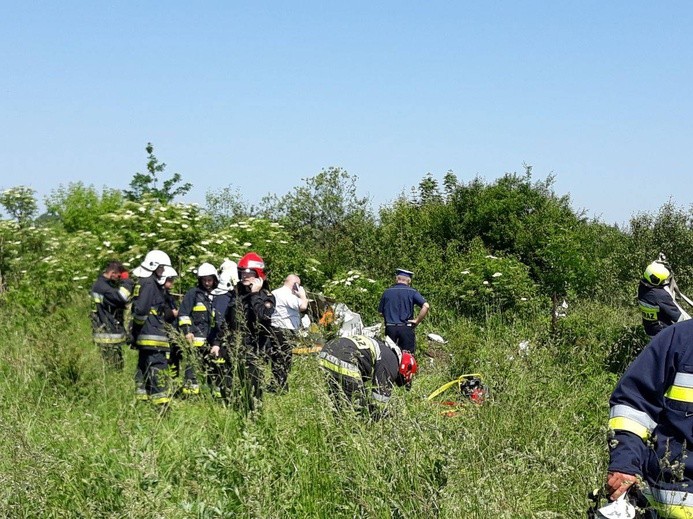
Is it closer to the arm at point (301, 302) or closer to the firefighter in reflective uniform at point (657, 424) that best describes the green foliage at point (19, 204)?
the arm at point (301, 302)

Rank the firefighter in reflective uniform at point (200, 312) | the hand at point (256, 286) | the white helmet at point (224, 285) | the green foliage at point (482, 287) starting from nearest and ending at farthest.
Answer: the hand at point (256, 286), the firefighter in reflective uniform at point (200, 312), the white helmet at point (224, 285), the green foliage at point (482, 287)

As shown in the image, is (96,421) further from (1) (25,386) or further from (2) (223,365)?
(2) (223,365)

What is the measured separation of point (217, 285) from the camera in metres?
9.00

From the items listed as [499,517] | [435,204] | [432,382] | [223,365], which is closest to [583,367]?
[432,382]

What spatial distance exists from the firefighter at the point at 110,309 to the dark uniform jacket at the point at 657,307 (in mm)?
5513

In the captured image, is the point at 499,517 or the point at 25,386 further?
the point at 25,386

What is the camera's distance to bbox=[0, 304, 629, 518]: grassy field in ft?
10.6

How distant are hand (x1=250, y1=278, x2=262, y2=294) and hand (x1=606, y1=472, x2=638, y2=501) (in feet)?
16.7

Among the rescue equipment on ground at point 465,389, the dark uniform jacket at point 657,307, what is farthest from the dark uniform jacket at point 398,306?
the dark uniform jacket at point 657,307

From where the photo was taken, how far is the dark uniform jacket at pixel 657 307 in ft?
23.9

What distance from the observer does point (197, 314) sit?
8812mm

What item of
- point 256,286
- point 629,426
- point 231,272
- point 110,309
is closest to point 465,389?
point 256,286

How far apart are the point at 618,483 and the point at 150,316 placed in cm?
596

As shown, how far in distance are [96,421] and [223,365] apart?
2613 millimetres
